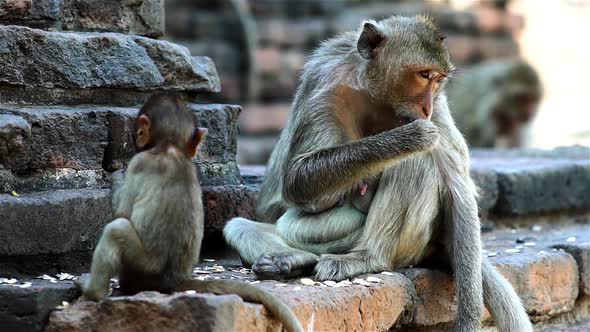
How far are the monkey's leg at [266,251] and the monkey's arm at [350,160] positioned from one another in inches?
10.1

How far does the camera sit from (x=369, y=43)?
20.4 ft

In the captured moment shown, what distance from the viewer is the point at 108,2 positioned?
636 cm

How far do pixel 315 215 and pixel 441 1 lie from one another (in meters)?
14.8

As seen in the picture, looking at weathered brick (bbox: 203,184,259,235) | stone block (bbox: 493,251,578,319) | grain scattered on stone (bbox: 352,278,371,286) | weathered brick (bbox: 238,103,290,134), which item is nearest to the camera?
grain scattered on stone (bbox: 352,278,371,286)

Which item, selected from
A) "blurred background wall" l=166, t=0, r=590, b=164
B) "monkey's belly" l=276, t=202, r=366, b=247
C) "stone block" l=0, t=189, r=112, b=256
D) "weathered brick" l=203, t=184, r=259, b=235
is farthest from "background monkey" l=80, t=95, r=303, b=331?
"blurred background wall" l=166, t=0, r=590, b=164

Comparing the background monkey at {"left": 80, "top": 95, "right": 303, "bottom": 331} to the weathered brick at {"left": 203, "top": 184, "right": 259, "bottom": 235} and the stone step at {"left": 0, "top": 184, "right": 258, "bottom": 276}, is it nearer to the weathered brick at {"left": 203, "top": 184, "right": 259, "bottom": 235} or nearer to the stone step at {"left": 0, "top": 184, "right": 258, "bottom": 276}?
the stone step at {"left": 0, "top": 184, "right": 258, "bottom": 276}

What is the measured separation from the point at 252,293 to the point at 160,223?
1.51ft

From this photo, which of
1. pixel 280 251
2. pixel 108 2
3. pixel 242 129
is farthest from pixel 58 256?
pixel 242 129

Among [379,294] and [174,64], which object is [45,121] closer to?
[174,64]

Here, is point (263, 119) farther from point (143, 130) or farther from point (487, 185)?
point (143, 130)

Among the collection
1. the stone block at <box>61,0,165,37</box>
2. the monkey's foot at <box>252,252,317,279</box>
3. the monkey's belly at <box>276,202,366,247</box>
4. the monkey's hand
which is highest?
the stone block at <box>61,0,165,37</box>

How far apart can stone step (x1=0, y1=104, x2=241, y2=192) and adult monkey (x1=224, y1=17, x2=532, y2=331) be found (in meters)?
0.71

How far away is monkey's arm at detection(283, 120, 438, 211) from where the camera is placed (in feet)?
19.0

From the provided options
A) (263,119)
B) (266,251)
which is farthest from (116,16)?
(263,119)
